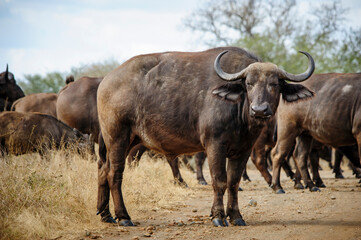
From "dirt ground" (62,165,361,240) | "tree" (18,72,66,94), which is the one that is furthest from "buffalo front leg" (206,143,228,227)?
"tree" (18,72,66,94)

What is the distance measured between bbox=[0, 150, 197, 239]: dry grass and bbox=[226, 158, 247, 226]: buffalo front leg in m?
1.72

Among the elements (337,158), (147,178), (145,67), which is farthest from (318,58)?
(145,67)

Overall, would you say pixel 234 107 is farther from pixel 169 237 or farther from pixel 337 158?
pixel 337 158

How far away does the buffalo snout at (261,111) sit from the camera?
5.56 meters

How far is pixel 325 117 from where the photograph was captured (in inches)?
382

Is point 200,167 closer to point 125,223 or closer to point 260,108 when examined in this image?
point 125,223

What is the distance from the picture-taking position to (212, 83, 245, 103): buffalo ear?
6070mm

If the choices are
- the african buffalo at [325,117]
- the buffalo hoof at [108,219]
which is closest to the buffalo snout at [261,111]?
the buffalo hoof at [108,219]

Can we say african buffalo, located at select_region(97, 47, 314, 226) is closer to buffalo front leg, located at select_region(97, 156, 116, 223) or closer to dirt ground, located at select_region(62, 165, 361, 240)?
buffalo front leg, located at select_region(97, 156, 116, 223)

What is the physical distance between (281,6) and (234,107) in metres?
30.7

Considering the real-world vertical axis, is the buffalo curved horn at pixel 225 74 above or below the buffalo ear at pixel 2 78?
above

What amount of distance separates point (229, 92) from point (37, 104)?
1112cm

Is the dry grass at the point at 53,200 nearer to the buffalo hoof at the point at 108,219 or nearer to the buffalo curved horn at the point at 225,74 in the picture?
the buffalo hoof at the point at 108,219

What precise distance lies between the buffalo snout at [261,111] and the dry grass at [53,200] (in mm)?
2741
